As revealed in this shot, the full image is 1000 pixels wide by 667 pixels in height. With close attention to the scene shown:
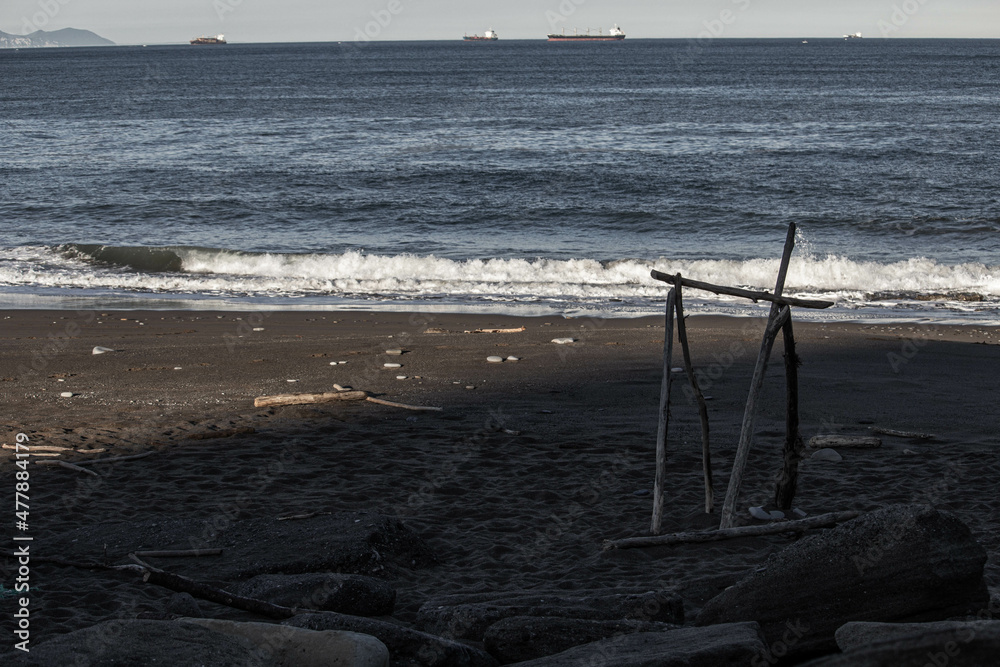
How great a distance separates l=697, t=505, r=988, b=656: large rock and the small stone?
9.47 ft

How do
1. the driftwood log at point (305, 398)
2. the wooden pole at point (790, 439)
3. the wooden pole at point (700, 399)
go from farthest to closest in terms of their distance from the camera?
the driftwood log at point (305, 398) → the wooden pole at point (790, 439) → the wooden pole at point (700, 399)

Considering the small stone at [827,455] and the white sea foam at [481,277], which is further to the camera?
the white sea foam at [481,277]

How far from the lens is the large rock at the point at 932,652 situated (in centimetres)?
248

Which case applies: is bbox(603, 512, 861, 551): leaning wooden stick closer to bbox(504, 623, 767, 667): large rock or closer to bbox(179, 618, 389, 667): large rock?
bbox(504, 623, 767, 667): large rock

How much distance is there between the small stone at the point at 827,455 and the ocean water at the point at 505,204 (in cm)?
648

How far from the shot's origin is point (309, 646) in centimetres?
351

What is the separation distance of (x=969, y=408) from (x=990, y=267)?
9.57m

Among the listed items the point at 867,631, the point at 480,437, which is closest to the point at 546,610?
the point at 867,631

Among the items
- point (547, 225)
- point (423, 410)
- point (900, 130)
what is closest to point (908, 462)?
point (423, 410)

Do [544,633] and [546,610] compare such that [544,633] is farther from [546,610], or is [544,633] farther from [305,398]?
[305,398]

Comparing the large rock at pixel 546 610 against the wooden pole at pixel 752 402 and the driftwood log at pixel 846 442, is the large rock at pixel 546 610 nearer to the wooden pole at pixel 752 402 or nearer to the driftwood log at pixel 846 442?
the wooden pole at pixel 752 402

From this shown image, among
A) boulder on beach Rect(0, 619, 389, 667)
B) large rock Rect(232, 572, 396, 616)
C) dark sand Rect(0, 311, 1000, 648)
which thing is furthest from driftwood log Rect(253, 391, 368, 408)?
boulder on beach Rect(0, 619, 389, 667)

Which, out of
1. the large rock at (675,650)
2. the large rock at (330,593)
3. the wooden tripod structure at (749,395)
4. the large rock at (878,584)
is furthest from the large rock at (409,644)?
the wooden tripod structure at (749,395)

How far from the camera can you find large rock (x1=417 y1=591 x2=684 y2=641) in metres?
4.08
